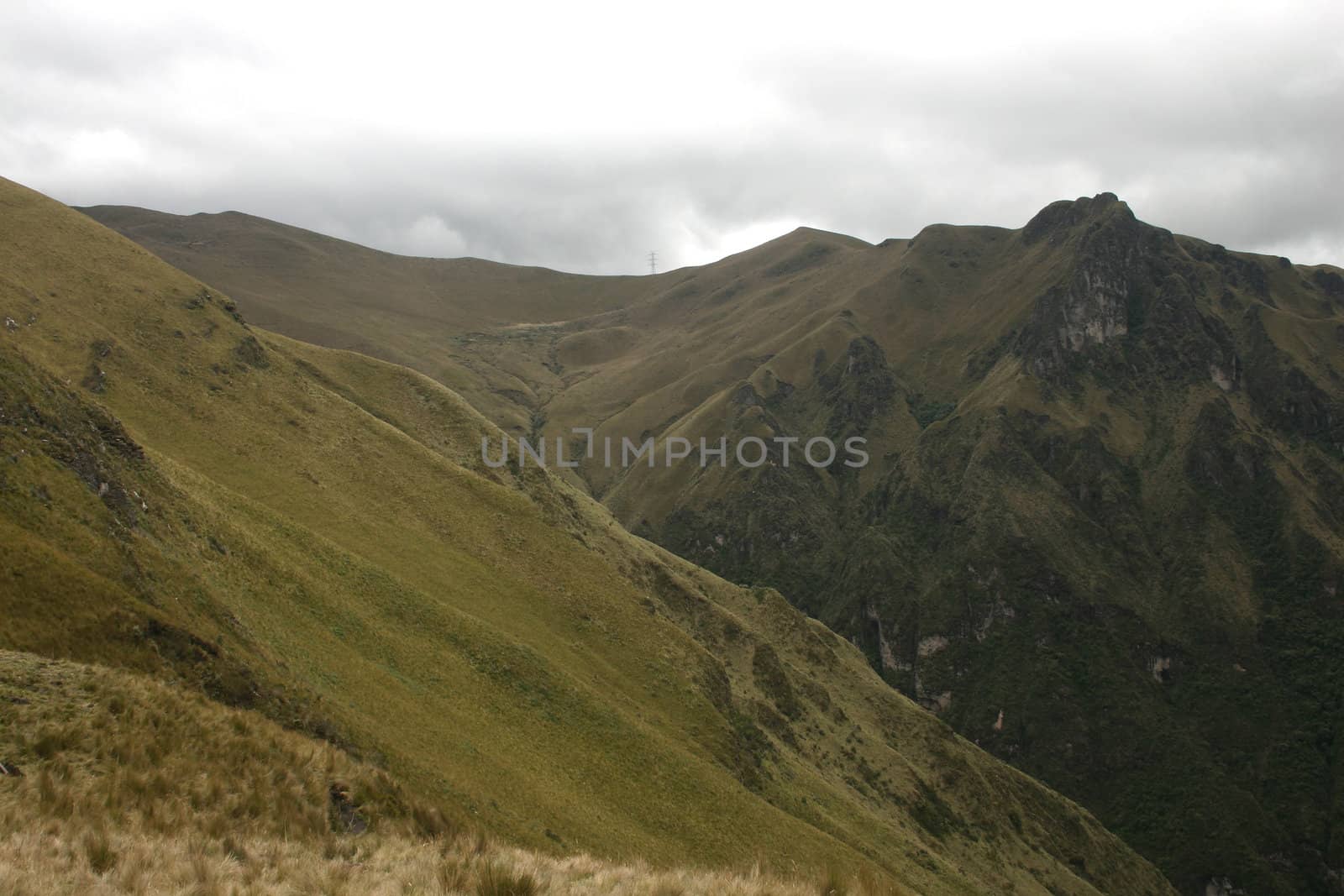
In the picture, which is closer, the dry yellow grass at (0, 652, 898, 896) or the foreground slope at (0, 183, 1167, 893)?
the dry yellow grass at (0, 652, 898, 896)

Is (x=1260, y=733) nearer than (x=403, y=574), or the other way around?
(x=403, y=574)

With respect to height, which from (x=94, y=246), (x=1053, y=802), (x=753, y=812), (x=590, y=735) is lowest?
(x=1053, y=802)

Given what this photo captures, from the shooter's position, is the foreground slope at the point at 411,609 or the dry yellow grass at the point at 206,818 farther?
the foreground slope at the point at 411,609

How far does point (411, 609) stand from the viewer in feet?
135

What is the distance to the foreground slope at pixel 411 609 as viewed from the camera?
2372 cm

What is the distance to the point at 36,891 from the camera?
934 cm

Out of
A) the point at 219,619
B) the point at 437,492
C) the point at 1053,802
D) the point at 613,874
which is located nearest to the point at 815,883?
the point at 613,874

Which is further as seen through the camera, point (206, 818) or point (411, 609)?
point (411, 609)

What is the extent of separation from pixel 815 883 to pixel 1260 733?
233506 millimetres

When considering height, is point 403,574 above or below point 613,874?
below

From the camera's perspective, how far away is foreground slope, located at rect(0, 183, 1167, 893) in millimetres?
23719

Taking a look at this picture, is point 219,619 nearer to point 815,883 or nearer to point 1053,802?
point 815,883

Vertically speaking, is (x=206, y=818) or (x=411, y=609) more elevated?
(x=206, y=818)

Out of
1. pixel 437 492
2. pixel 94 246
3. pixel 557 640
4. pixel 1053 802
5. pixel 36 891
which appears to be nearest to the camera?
pixel 36 891
